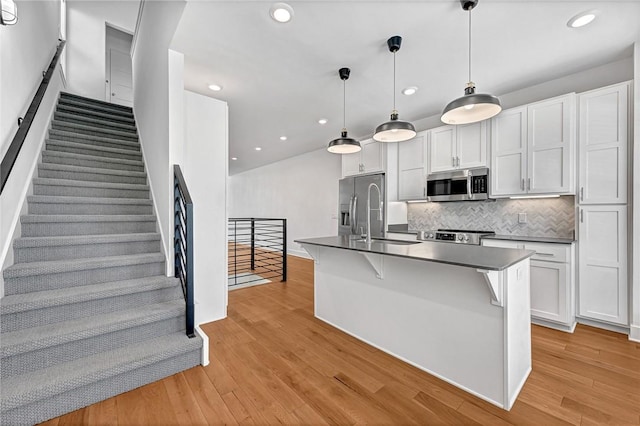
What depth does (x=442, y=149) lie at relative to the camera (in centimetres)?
395

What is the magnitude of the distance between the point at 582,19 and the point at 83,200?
4.86m

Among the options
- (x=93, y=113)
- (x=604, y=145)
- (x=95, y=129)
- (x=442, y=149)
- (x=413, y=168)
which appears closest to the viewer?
(x=604, y=145)

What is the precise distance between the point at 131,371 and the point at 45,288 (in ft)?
3.20

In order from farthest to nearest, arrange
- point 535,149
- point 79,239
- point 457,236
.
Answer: point 457,236
point 535,149
point 79,239

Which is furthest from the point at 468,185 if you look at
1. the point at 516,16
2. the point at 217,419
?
the point at 217,419

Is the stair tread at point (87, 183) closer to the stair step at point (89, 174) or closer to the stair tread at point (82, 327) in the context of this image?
the stair step at point (89, 174)

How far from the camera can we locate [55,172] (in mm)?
2867

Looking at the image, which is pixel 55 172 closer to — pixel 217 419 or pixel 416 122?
pixel 217 419

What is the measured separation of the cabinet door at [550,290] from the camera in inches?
108

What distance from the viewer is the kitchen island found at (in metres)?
1.64

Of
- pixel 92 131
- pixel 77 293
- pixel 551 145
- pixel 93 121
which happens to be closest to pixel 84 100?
pixel 93 121

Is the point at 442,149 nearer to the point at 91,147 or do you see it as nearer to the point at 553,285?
the point at 553,285

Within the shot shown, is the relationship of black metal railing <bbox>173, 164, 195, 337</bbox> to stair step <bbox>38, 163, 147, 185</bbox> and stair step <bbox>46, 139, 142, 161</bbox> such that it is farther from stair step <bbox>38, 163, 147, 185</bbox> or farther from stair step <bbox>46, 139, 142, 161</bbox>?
stair step <bbox>46, 139, 142, 161</bbox>

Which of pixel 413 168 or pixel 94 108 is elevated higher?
pixel 94 108
